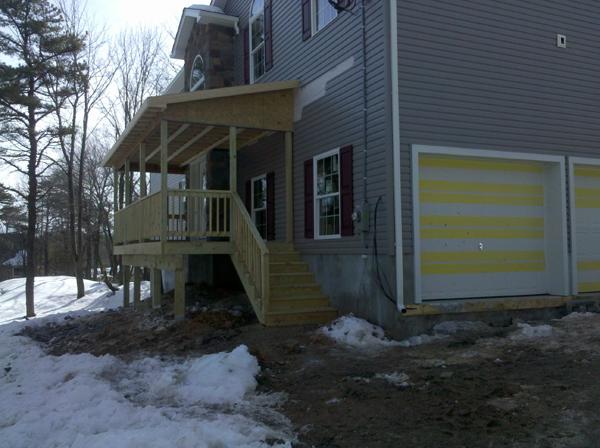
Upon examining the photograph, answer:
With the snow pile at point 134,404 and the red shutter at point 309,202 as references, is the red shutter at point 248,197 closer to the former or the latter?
the red shutter at point 309,202

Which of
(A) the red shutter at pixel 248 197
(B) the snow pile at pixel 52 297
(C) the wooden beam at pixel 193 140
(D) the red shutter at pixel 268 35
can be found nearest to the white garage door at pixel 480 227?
(C) the wooden beam at pixel 193 140

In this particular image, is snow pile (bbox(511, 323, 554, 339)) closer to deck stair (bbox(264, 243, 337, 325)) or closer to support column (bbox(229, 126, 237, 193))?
deck stair (bbox(264, 243, 337, 325))

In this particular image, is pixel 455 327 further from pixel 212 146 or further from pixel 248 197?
pixel 212 146

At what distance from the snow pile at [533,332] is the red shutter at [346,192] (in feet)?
9.20

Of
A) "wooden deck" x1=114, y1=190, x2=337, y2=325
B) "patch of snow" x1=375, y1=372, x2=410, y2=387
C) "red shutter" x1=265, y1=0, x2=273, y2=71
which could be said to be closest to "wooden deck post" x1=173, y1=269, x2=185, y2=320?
"wooden deck" x1=114, y1=190, x2=337, y2=325

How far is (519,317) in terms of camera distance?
8.49 metres

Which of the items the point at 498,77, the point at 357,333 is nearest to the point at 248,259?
the point at 357,333

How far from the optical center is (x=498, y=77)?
884cm

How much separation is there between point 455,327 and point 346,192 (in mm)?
2660

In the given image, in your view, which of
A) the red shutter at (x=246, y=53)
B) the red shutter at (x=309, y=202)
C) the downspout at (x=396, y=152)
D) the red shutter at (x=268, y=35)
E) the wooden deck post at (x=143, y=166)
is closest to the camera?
the downspout at (x=396, y=152)

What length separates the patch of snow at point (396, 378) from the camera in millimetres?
5583

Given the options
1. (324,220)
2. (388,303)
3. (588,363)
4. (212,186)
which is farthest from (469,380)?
(212,186)

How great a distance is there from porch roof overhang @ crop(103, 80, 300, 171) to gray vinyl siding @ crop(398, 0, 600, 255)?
295 centimetres

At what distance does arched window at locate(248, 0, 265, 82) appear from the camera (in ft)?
41.0
